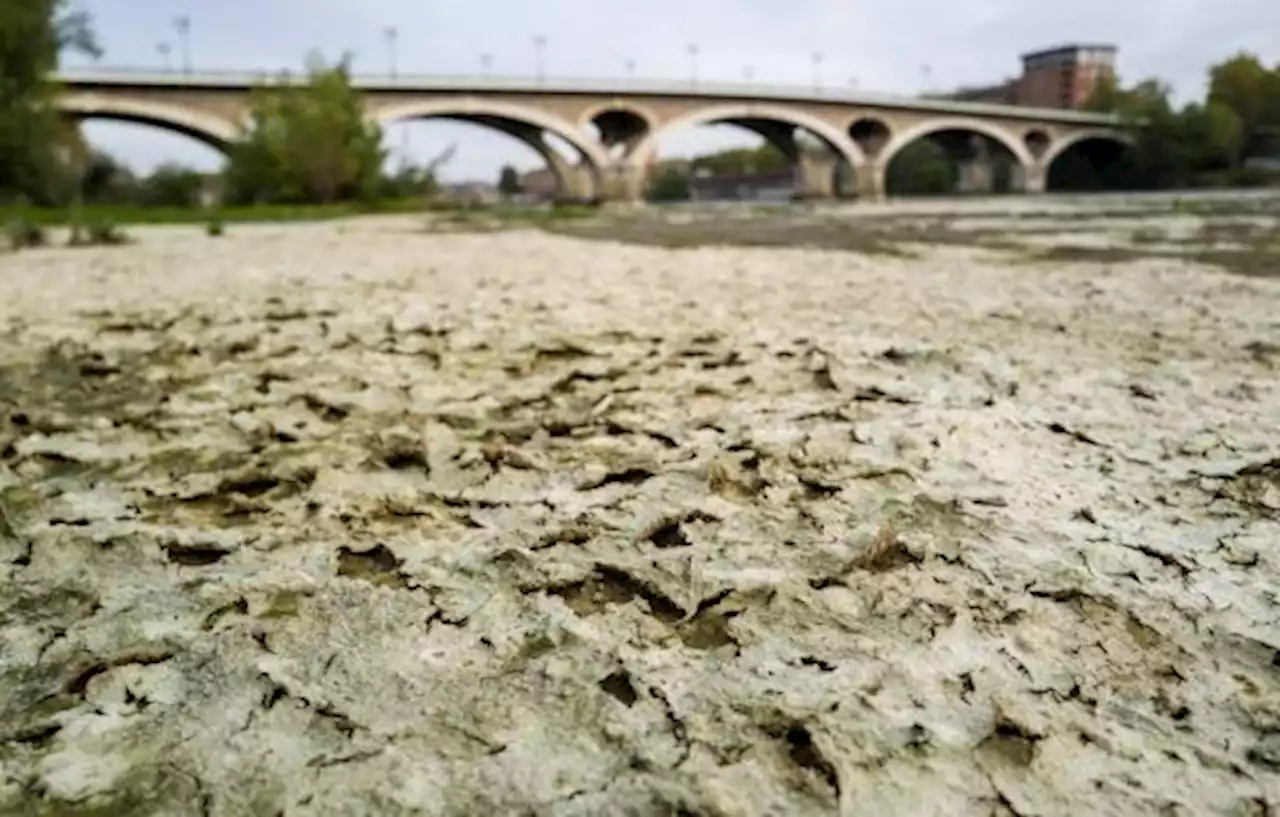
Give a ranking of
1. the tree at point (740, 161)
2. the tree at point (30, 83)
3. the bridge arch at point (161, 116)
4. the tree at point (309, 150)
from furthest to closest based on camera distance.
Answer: the tree at point (740, 161) < the bridge arch at point (161, 116) < the tree at point (309, 150) < the tree at point (30, 83)

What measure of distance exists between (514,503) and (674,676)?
1.12 m

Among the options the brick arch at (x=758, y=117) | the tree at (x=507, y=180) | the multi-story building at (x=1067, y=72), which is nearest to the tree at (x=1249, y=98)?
the brick arch at (x=758, y=117)

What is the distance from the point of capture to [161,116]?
41406mm

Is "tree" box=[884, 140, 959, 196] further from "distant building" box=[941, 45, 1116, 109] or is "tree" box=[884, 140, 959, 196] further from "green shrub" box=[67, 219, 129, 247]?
"green shrub" box=[67, 219, 129, 247]

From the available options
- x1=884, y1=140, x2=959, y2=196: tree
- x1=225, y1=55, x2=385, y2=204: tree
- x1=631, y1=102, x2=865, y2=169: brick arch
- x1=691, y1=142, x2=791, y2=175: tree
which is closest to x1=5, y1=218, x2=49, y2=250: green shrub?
x1=225, y1=55, x2=385, y2=204: tree

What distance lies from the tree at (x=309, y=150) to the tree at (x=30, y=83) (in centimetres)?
926

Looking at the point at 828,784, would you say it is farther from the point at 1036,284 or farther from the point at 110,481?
the point at 1036,284

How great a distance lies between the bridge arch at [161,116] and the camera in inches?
1580

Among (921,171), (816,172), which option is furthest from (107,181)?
(921,171)

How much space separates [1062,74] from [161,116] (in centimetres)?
9251

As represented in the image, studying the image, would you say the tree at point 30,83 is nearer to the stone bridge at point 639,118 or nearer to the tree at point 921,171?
the stone bridge at point 639,118

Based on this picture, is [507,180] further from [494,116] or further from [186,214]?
[186,214]

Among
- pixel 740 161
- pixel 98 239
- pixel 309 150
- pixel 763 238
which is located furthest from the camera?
pixel 740 161

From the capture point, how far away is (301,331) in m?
5.93
